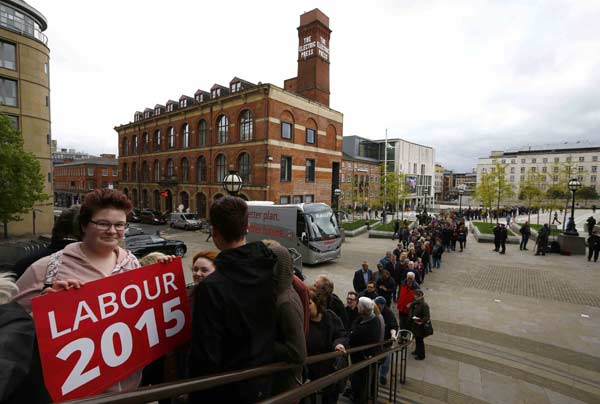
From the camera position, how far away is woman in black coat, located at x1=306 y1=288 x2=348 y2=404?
382cm

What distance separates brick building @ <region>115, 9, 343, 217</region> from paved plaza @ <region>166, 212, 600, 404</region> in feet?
51.4

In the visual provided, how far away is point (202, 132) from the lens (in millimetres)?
34656

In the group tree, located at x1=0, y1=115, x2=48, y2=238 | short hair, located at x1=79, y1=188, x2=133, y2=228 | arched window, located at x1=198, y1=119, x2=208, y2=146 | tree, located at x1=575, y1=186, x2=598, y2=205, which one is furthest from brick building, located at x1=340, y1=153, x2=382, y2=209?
short hair, located at x1=79, y1=188, x2=133, y2=228

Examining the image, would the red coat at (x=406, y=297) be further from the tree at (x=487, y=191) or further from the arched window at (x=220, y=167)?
the tree at (x=487, y=191)

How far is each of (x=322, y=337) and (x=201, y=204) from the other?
33.2 m

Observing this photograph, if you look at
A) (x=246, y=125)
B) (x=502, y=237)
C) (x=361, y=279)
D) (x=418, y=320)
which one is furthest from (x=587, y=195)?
(x=418, y=320)

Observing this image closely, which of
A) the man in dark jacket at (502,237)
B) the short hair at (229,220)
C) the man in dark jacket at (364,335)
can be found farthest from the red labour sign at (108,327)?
the man in dark jacket at (502,237)

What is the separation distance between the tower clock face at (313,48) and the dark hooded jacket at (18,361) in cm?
3664

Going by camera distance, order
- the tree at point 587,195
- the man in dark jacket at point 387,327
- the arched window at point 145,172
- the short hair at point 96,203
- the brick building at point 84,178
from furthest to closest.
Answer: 1. the tree at point 587,195
2. the brick building at point 84,178
3. the arched window at point 145,172
4. the man in dark jacket at point 387,327
5. the short hair at point 96,203

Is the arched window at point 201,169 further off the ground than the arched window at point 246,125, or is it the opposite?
the arched window at point 246,125

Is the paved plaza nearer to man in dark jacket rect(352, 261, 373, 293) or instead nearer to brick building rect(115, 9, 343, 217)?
man in dark jacket rect(352, 261, 373, 293)

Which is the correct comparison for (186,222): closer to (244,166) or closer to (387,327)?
(244,166)

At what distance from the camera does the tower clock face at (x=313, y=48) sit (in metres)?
33.5

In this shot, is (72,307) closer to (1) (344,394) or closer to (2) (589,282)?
(1) (344,394)
